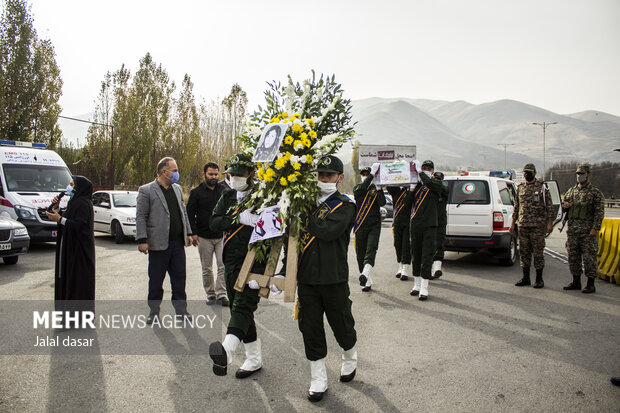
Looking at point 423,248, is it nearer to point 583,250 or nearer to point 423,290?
point 423,290

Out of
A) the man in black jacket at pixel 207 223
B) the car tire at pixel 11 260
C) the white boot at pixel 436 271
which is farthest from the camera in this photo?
the car tire at pixel 11 260

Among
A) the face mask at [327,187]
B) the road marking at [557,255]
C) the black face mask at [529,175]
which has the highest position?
the black face mask at [529,175]

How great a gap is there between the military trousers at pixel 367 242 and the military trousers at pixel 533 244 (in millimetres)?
2794

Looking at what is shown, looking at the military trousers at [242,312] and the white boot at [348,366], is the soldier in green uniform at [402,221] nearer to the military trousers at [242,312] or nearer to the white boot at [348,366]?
the white boot at [348,366]

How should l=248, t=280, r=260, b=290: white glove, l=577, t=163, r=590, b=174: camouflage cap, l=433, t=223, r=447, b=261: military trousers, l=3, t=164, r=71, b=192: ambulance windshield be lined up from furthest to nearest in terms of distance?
1. l=3, t=164, r=71, b=192: ambulance windshield
2. l=433, t=223, r=447, b=261: military trousers
3. l=577, t=163, r=590, b=174: camouflage cap
4. l=248, t=280, r=260, b=290: white glove

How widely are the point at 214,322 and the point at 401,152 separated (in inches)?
1010

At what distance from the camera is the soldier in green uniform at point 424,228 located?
22.7 ft

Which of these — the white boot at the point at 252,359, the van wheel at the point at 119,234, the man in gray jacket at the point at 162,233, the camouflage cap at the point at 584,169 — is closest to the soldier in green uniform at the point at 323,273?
the white boot at the point at 252,359

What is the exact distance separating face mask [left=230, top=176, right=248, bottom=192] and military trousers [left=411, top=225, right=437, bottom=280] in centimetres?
392

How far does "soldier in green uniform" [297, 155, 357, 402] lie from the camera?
355 centimetres

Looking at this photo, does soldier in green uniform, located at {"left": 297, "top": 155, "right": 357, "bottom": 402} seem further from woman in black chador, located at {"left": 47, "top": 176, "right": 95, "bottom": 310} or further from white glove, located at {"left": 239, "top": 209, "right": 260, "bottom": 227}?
woman in black chador, located at {"left": 47, "top": 176, "right": 95, "bottom": 310}

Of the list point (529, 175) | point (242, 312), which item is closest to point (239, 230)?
point (242, 312)

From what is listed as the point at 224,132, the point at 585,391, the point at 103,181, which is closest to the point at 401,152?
the point at 224,132

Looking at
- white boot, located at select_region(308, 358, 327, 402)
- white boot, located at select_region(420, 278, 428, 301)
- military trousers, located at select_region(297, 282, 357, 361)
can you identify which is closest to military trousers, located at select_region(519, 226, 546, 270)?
white boot, located at select_region(420, 278, 428, 301)
